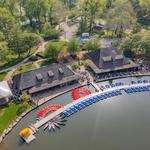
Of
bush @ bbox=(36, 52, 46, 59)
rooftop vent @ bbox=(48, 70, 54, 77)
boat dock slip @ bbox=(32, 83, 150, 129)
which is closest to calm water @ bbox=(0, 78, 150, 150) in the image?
boat dock slip @ bbox=(32, 83, 150, 129)

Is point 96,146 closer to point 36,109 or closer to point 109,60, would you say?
Result: point 36,109

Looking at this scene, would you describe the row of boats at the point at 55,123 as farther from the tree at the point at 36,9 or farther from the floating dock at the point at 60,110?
the tree at the point at 36,9

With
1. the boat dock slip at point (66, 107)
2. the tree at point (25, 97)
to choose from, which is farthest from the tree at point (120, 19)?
the tree at point (25, 97)

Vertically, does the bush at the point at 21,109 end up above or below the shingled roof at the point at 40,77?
below

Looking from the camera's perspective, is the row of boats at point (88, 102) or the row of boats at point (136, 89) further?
the row of boats at point (136, 89)

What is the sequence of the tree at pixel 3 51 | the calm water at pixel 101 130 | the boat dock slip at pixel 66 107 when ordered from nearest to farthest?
the calm water at pixel 101 130 < the boat dock slip at pixel 66 107 < the tree at pixel 3 51
